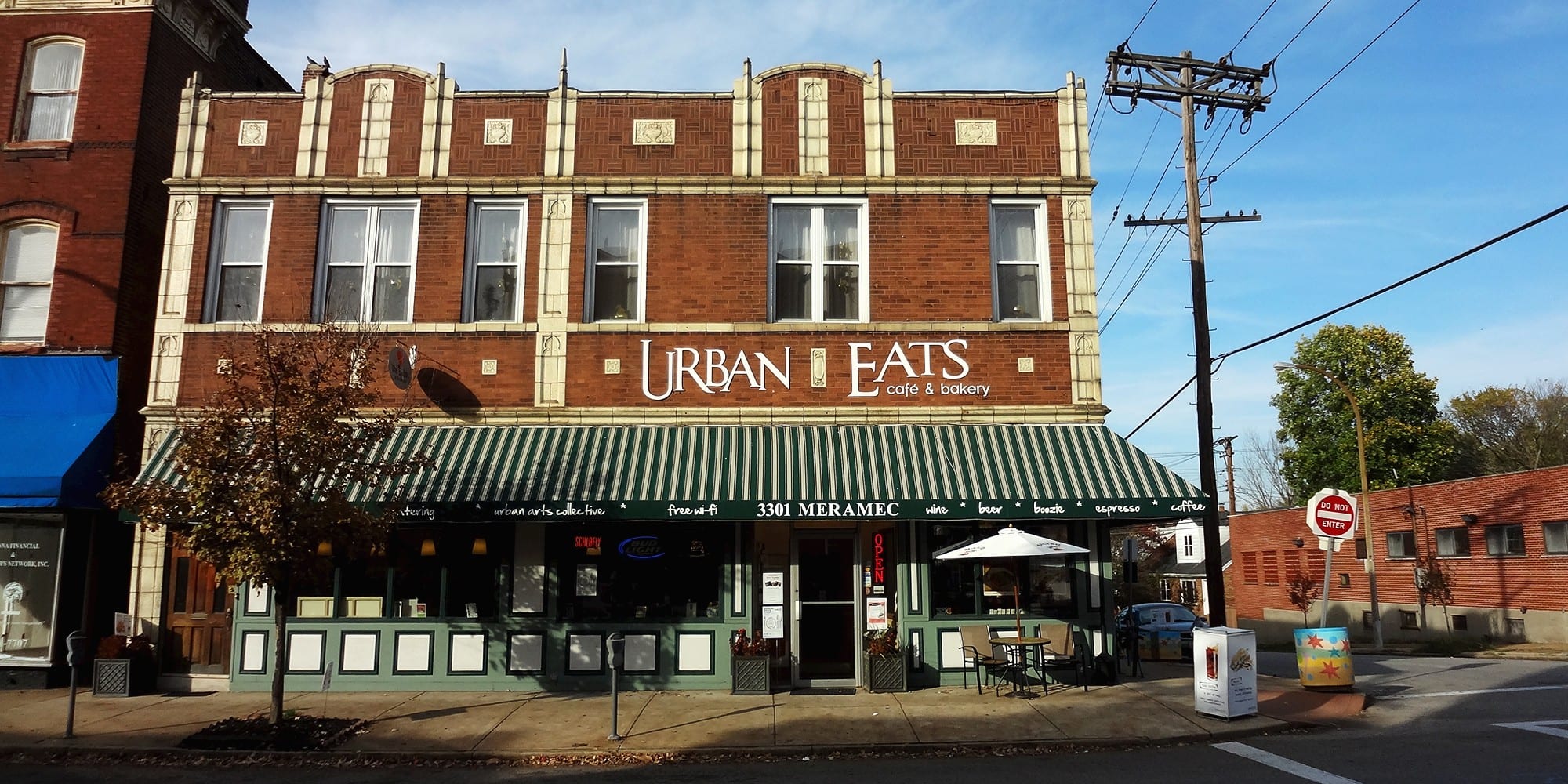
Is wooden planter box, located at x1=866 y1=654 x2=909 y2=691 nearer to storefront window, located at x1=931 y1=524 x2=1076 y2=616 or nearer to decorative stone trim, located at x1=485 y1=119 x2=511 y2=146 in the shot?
storefront window, located at x1=931 y1=524 x2=1076 y2=616

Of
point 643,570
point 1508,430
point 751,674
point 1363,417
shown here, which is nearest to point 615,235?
point 643,570

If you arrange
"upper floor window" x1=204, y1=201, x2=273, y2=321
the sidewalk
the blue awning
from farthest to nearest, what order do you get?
"upper floor window" x1=204, y1=201, x2=273, y2=321, the blue awning, the sidewalk

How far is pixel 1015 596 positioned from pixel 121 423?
42.7 ft

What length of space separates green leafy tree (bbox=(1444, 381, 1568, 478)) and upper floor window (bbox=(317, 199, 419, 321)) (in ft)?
157

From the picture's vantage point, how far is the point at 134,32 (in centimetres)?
1608

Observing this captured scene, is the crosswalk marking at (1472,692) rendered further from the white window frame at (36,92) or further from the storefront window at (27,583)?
the white window frame at (36,92)

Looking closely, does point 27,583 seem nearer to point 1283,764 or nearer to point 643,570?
point 643,570

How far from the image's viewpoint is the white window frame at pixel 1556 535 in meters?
26.7

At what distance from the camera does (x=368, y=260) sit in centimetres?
1511

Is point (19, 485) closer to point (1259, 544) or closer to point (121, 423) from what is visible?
point (121, 423)

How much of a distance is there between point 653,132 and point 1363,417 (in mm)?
37522

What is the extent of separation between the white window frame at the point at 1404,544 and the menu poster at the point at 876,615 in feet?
88.4

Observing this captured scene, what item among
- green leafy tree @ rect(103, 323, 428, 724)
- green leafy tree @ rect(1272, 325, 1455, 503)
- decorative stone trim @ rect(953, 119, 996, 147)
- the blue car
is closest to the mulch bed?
green leafy tree @ rect(103, 323, 428, 724)

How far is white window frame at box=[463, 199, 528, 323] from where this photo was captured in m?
14.9
